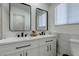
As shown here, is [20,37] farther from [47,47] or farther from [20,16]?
[47,47]

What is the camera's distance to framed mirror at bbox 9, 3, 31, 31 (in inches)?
72.5

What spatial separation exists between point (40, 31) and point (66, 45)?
0.89 metres

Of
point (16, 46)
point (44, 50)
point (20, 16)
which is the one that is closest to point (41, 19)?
point (20, 16)

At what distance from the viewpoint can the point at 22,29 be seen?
2.07 meters

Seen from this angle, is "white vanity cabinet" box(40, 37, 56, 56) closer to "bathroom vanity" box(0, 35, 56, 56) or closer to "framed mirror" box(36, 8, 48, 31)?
"bathroom vanity" box(0, 35, 56, 56)

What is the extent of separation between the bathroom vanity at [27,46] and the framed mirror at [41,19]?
554mm

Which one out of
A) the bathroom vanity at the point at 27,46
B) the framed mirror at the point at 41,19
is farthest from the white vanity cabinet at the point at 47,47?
the framed mirror at the point at 41,19

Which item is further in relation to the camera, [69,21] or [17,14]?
[69,21]

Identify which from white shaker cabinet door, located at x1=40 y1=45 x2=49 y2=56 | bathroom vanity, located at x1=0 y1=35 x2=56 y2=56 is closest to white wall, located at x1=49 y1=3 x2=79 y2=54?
bathroom vanity, located at x1=0 y1=35 x2=56 y2=56

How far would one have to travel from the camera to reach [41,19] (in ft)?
8.89

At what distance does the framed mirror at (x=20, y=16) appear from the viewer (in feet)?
6.04

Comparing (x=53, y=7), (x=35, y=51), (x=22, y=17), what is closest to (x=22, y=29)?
(x=22, y=17)

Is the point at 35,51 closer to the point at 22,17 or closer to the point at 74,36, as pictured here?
the point at 22,17

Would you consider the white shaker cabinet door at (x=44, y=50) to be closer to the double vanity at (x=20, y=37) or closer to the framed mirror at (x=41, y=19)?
the double vanity at (x=20, y=37)
